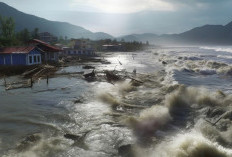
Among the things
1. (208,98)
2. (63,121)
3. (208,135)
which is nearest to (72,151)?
(63,121)

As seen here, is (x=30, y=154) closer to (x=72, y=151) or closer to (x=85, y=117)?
(x=72, y=151)

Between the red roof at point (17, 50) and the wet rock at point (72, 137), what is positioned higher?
the red roof at point (17, 50)

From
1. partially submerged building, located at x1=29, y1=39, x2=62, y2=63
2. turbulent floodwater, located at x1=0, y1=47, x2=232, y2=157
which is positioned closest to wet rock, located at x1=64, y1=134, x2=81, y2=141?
turbulent floodwater, located at x1=0, y1=47, x2=232, y2=157

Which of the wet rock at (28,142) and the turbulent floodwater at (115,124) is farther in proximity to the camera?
the wet rock at (28,142)

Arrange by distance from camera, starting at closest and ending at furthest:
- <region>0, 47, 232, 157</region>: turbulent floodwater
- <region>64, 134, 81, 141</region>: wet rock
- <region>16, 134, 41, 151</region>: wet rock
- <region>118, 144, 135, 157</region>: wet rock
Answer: <region>118, 144, 135, 157</region>: wet rock, <region>0, 47, 232, 157</region>: turbulent floodwater, <region>16, 134, 41, 151</region>: wet rock, <region>64, 134, 81, 141</region>: wet rock

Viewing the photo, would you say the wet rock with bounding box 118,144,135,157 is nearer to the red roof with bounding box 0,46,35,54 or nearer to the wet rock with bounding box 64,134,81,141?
the wet rock with bounding box 64,134,81,141

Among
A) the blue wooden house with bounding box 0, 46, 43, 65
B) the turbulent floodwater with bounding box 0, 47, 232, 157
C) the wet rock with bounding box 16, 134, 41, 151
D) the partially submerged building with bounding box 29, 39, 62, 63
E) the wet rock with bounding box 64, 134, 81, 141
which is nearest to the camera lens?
the turbulent floodwater with bounding box 0, 47, 232, 157

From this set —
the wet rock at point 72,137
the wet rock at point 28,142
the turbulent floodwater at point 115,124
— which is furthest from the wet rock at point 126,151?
the wet rock at point 28,142

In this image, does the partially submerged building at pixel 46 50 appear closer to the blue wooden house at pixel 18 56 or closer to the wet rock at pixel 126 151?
the blue wooden house at pixel 18 56
